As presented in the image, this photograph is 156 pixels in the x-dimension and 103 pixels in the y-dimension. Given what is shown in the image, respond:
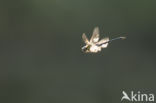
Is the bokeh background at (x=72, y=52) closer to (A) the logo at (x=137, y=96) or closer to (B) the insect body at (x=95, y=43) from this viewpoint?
(A) the logo at (x=137, y=96)

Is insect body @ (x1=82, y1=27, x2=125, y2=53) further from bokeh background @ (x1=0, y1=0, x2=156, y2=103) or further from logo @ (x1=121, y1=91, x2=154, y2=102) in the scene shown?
bokeh background @ (x1=0, y1=0, x2=156, y2=103)

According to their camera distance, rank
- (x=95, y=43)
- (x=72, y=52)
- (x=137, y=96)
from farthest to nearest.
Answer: (x=72, y=52) < (x=137, y=96) < (x=95, y=43)

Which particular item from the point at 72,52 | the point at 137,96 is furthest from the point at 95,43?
the point at 72,52

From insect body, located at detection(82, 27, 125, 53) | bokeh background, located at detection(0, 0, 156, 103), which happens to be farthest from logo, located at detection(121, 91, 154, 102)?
insect body, located at detection(82, 27, 125, 53)

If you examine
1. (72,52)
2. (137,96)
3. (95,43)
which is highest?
(72,52)

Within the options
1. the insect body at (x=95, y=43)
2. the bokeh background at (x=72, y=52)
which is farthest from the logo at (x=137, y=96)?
the insect body at (x=95, y=43)

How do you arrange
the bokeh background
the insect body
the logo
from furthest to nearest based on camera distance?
the bokeh background → the logo → the insect body

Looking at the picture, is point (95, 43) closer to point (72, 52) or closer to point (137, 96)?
point (137, 96)

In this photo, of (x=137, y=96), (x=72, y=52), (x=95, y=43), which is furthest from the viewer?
(x=72, y=52)

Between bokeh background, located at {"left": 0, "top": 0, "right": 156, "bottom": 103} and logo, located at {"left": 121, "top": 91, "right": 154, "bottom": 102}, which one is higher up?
bokeh background, located at {"left": 0, "top": 0, "right": 156, "bottom": 103}

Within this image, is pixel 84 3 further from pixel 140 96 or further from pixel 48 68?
pixel 140 96
